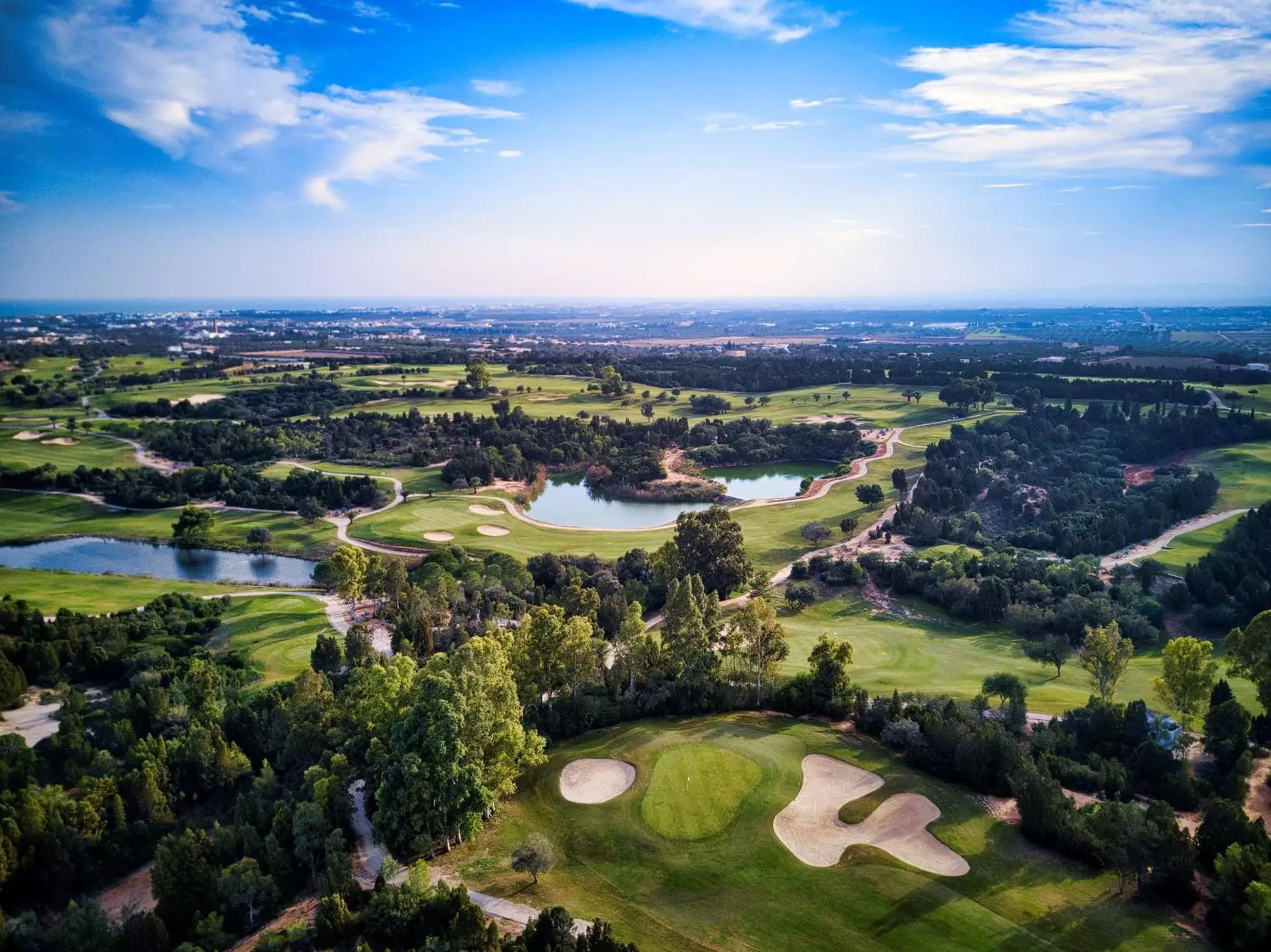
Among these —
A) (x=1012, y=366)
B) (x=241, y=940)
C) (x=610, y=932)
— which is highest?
(x=1012, y=366)

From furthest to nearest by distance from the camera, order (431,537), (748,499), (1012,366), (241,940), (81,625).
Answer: (1012,366), (748,499), (431,537), (81,625), (241,940)

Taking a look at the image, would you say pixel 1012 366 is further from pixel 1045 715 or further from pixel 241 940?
pixel 241 940

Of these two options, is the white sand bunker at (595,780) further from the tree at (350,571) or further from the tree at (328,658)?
the tree at (350,571)

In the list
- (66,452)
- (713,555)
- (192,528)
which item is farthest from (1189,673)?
(66,452)

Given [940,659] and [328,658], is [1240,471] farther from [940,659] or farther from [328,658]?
[328,658]

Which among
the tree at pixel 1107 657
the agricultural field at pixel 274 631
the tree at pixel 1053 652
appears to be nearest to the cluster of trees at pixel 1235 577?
the tree at pixel 1053 652

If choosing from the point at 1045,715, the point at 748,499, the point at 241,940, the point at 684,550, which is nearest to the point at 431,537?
the point at 684,550
